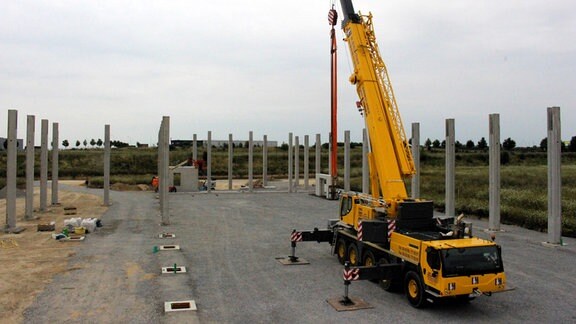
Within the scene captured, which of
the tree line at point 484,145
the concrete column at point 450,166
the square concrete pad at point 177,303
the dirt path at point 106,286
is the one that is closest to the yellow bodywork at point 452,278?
the square concrete pad at point 177,303

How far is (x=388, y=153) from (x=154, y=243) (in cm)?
926

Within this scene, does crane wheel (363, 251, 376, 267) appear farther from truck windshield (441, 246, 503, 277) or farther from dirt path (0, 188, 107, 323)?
dirt path (0, 188, 107, 323)

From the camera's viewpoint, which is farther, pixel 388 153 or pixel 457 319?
pixel 388 153

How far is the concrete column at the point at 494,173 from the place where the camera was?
1947 centimetres

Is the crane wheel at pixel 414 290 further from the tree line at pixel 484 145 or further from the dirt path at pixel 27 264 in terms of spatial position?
the tree line at pixel 484 145

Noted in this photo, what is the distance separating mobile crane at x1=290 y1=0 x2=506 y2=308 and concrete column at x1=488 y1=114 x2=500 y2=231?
765 centimetres

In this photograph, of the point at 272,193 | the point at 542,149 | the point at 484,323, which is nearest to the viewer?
the point at 484,323

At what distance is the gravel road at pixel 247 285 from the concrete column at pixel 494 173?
0.84 m

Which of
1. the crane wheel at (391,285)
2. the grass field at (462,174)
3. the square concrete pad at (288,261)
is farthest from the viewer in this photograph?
the grass field at (462,174)

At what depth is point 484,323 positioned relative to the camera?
9.28 m

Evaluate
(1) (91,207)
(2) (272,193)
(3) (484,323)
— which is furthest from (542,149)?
(3) (484,323)

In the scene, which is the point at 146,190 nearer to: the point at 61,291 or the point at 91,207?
the point at 91,207

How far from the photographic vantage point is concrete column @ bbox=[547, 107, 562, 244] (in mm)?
16547

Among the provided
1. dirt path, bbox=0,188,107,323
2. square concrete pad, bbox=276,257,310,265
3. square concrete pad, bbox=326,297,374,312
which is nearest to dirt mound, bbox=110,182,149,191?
dirt path, bbox=0,188,107,323
